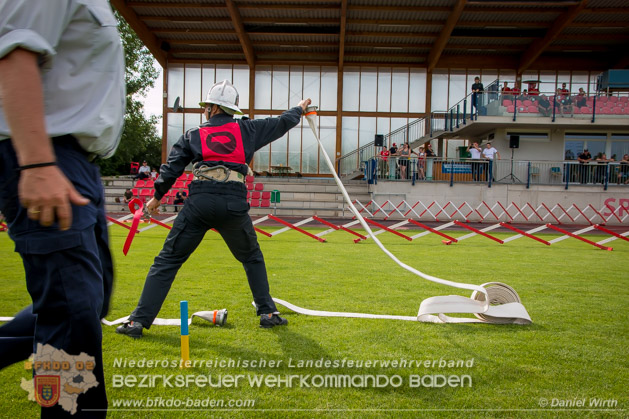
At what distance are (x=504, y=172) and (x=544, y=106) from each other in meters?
4.65

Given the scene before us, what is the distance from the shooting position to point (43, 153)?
1425 millimetres

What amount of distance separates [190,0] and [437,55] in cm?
1408

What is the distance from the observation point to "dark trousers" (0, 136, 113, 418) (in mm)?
1524

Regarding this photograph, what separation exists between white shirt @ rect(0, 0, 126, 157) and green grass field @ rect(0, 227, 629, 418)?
1474 millimetres

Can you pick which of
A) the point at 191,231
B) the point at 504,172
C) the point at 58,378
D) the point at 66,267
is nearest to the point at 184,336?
the point at 191,231

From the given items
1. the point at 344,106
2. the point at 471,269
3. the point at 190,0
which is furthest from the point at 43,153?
the point at 344,106

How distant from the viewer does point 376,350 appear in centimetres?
325

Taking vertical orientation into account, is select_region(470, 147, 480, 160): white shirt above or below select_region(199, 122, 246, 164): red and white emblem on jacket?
above

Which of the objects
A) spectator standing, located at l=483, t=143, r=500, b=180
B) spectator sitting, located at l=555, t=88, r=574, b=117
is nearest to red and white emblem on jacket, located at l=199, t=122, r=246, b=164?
spectator standing, located at l=483, t=143, r=500, b=180

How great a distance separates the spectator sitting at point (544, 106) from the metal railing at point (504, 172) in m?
3.14

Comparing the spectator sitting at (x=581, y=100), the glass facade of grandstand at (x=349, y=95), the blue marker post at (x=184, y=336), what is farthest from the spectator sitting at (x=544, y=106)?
the blue marker post at (x=184, y=336)

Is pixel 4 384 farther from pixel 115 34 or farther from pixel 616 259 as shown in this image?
pixel 616 259

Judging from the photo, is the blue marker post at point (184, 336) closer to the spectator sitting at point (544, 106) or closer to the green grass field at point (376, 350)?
the green grass field at point (376, 350)

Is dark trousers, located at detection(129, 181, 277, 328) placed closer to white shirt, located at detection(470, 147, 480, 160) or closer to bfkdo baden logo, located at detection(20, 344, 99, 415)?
bfkdo baden logo, located at detection(20, 344, 99, 415)
